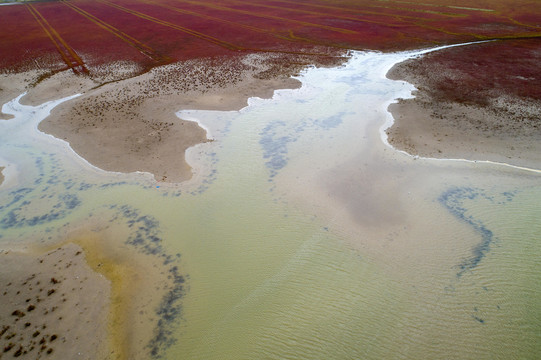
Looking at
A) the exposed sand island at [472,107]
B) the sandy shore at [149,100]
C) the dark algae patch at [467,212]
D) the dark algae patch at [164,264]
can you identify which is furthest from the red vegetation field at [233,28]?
the dark algae patch at [467,212]

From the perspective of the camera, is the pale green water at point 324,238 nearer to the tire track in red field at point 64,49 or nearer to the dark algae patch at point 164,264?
the dark algae patch at point 164,264

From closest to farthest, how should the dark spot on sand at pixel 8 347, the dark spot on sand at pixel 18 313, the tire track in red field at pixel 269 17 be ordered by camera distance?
the dark spot on sand at pixel 8 347 < the dark spot on sand at pixel 18 313 < the tire track in red field at pixel 269 17

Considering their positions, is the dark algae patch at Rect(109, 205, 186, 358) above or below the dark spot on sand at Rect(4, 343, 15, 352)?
above

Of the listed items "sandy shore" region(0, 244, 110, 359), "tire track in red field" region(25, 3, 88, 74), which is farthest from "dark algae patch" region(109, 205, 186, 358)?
"tire track in red field" region(25, 3, 88, 74)

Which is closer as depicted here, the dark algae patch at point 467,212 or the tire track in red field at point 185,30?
the dark algae patch at point 467,212

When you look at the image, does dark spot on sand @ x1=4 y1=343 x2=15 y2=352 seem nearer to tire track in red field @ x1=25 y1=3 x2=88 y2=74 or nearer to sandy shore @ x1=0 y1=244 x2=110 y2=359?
sandy shore @ x1=0 y1=244 x2=110 y2=359

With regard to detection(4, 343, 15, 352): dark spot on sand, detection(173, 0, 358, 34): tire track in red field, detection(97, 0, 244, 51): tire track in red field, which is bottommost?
detection(4, 343, 15, 352): dark spot on sand

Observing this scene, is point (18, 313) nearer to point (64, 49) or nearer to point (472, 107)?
point (472, 107)

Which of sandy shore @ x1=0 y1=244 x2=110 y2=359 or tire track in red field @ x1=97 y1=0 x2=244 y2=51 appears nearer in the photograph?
sandy shore @ x1=0 y1=244 x2=110 y2=359
